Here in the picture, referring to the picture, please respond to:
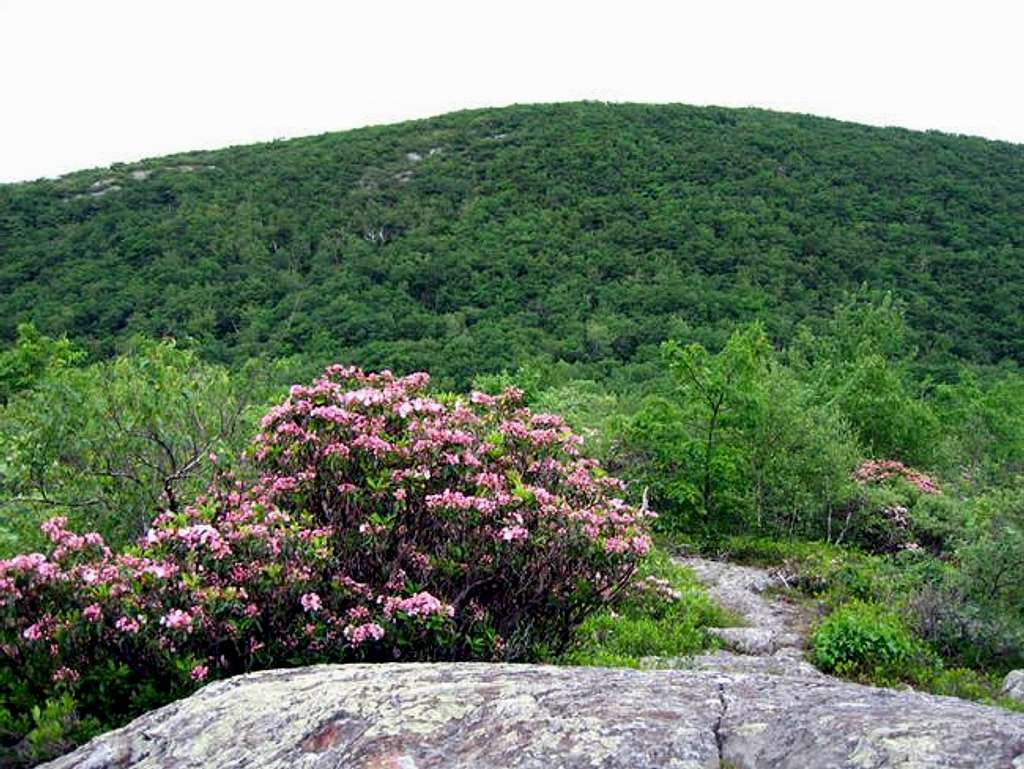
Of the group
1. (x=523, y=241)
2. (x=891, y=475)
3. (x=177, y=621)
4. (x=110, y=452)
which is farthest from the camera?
(x=523, y=241)

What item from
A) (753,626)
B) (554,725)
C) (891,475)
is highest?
(554,725)

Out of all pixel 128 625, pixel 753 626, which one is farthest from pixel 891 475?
pixel 128 625

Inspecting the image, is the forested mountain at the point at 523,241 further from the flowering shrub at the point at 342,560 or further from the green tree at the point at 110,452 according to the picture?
the flowering shrub at the point at 342,560

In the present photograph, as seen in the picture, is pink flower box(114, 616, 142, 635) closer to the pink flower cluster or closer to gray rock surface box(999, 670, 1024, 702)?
the pink flower cluster

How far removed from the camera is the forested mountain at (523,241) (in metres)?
48.7

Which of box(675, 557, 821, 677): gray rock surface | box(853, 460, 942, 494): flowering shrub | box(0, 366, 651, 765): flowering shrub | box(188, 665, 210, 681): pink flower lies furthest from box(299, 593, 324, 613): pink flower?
box(853, 460, 942, 494): flowering shrub

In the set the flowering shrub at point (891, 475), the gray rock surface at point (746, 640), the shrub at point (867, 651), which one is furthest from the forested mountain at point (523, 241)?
the shrub at point (867, 651)

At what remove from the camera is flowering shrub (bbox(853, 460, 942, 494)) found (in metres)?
17.5

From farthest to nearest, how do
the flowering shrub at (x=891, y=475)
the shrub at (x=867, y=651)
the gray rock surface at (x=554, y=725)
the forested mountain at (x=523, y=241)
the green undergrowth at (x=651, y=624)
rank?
the forested mountain at (x=523, y=241) → the flowering shrub at (x=891, y=475) → the shrub at (x=867, y=651) → the green undergrowth at (x=651, y=624) → the gray rock surface at (x=554, y=725)

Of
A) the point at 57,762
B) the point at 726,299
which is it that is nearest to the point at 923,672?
the point at 57,762

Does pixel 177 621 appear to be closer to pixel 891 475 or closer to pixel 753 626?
pixel 753 626

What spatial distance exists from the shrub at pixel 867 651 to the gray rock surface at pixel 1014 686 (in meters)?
0.85

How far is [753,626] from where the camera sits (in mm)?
10719

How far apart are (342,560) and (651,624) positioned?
4.90m
